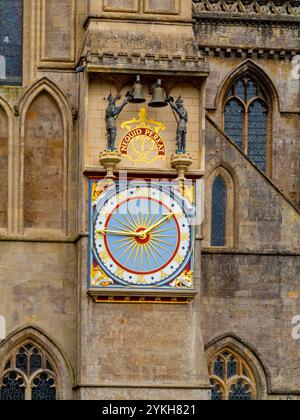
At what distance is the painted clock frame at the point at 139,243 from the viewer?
47.1 m

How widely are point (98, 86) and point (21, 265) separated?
145 inches

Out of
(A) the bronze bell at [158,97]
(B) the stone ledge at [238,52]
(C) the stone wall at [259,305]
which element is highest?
(B) the stone ledge at [238,52]

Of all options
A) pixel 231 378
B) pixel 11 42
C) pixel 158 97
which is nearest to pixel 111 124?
pixel 158 97

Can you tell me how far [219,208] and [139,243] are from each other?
8.66ft

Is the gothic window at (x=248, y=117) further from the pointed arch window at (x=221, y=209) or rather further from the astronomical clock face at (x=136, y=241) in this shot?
the astronomical clock face at (x=136, y=241)

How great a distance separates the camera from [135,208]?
1863 inches

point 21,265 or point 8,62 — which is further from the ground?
point 8,62

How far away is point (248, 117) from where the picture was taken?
55.1 m

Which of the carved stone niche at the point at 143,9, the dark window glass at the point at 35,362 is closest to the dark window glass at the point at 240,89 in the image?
the carved stone niche at the point at 143,9

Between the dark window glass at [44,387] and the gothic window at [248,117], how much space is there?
376 inches

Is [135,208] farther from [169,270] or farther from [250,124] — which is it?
[250,124]

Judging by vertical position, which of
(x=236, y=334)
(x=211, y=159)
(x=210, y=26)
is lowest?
(x=236, y=334)

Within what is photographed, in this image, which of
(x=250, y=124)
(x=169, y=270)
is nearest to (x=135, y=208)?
(x=169, y=270)

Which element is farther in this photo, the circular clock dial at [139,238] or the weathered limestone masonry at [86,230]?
the circular clock dial at [139,238]
